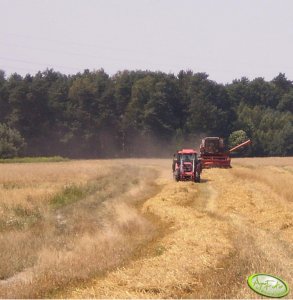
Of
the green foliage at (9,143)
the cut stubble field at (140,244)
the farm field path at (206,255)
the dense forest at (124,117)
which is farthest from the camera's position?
the dense forest at (124,117)

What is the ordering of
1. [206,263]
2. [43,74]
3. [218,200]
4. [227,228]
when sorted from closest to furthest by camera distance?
[206,263] → [227,228] → [218,200] → [43,74]

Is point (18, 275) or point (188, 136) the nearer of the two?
point (18, 275)

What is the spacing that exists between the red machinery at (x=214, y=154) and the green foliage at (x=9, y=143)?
33.6m

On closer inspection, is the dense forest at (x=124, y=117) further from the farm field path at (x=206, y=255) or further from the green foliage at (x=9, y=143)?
the farm field path at (x=206, y=255)

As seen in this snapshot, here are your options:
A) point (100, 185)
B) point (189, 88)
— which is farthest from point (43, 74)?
point (100, 185)

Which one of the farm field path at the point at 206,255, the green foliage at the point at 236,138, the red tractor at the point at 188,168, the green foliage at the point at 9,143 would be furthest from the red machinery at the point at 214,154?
the green foliage at the point at 236,138

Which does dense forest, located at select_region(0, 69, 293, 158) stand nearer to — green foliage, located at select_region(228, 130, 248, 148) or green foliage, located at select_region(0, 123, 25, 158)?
green foliage, located at select_region(228, 130, 248, 148)

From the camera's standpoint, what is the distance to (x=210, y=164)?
1710 inches

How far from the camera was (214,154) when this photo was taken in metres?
43.5

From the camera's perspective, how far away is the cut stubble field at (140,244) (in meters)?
9.19

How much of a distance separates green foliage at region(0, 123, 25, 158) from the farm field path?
50277mm

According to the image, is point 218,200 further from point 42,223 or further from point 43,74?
point 43,74

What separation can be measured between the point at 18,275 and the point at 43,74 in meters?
93.7

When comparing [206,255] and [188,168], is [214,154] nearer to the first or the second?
[188,168]
